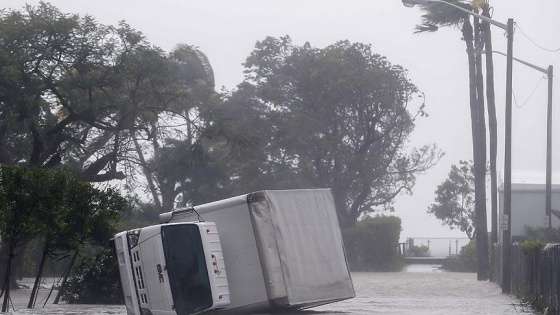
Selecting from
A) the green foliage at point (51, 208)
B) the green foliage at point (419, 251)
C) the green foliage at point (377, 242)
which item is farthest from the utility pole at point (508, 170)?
the green foliage at point (419, 251)

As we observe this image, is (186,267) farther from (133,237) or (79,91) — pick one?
(79,91)

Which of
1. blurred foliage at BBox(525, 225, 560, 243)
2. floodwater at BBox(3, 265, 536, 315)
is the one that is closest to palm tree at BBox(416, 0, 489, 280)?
blurred foliage at BBox(525, 225, 560, 243)

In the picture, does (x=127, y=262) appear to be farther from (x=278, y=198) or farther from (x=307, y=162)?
(x=307, y=162)

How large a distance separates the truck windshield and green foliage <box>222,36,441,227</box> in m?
40.6

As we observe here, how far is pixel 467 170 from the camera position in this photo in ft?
233

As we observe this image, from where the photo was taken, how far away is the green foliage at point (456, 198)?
70.5 metres

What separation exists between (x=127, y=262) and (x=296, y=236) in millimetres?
3162

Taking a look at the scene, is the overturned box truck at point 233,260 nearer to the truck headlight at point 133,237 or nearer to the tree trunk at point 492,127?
the truck headlight at point 133,237

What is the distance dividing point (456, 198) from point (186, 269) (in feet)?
181

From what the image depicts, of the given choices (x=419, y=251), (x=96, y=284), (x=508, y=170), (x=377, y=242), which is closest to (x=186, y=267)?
(x=96, y=284)

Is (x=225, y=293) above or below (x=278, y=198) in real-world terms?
below

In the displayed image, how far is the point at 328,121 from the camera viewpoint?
61.2 metres

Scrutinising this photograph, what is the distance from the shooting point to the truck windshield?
693 inches

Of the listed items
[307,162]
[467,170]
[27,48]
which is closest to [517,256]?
[27,48]
